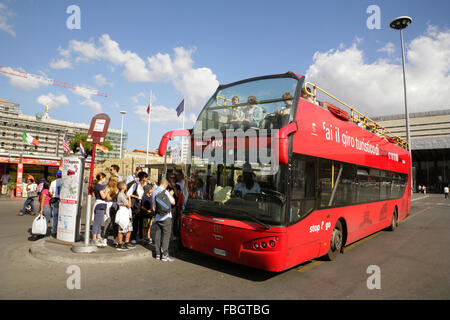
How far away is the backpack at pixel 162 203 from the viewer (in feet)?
19.6

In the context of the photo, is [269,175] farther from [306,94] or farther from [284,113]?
[306,94]

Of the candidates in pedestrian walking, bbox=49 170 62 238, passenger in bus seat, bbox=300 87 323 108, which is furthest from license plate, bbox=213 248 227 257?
pedestrian walking, bbox=49 170 62 238

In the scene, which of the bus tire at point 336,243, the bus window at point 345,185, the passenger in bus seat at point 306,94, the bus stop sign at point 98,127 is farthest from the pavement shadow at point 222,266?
the passenger in bus seat at point 306,94

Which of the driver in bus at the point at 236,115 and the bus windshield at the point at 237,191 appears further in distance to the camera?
the driver in bus at the point at 236,115

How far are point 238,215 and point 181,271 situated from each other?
1.63 metres

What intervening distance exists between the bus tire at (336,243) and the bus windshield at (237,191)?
2.47 metres

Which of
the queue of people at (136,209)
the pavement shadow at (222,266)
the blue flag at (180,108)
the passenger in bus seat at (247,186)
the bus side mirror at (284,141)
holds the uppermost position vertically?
the blue flag at (180,108)

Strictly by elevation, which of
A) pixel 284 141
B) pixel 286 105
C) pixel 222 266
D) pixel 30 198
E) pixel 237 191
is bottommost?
pixel 222 266

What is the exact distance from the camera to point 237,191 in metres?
5.21

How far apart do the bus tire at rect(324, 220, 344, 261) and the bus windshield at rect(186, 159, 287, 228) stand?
247cm

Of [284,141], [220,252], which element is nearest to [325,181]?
[284,141]

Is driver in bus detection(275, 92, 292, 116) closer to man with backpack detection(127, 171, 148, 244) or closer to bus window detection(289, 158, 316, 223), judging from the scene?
bus window detection(289, 158, 316, 223)

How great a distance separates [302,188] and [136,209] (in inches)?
168

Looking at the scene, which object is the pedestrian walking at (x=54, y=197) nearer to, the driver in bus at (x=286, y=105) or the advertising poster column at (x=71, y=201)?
the advertising poster column at (x=71, y=201)
